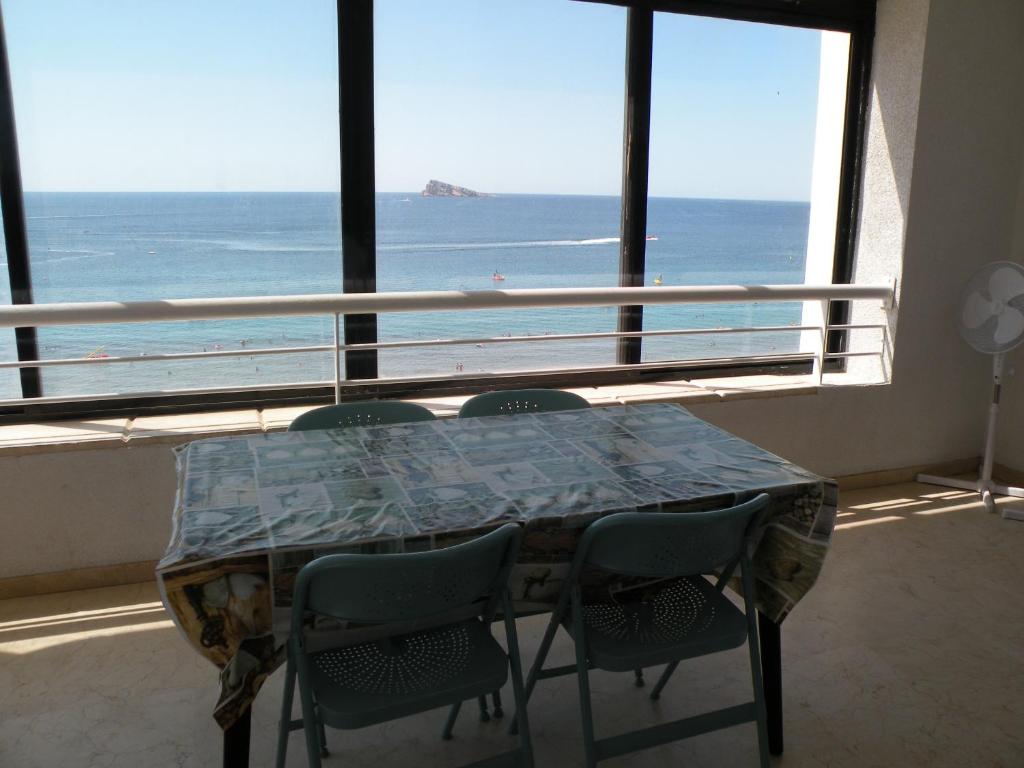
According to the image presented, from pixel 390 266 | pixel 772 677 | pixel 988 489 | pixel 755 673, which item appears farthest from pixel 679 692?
pixel 988 489

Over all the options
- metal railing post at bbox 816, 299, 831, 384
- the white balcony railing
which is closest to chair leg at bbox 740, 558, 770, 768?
the white balcony railing

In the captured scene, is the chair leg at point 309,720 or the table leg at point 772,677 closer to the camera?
the chair leg at point 309,720

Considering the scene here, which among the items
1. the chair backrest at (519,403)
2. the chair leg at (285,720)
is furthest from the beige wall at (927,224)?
the chair leg at (285,720)

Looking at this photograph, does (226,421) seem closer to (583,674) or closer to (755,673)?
(583,674)

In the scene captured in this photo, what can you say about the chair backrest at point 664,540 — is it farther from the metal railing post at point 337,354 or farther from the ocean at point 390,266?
the ocean at point 390,266

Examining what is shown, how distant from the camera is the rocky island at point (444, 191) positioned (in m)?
3.94

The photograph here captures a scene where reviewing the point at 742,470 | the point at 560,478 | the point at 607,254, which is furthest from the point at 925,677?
the point at 607,254

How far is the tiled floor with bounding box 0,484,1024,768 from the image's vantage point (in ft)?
7.97

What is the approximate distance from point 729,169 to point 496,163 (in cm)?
125

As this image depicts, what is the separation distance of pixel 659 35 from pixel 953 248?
1.85 meters

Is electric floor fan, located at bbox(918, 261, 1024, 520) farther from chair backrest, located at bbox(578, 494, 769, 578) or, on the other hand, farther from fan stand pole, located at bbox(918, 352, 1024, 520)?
chair backrest, located at bbox(578, 494, 769, 578)

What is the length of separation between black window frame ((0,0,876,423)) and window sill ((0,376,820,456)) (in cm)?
8

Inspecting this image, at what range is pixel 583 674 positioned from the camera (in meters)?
2.12

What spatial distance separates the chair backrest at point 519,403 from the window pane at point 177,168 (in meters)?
1.19
